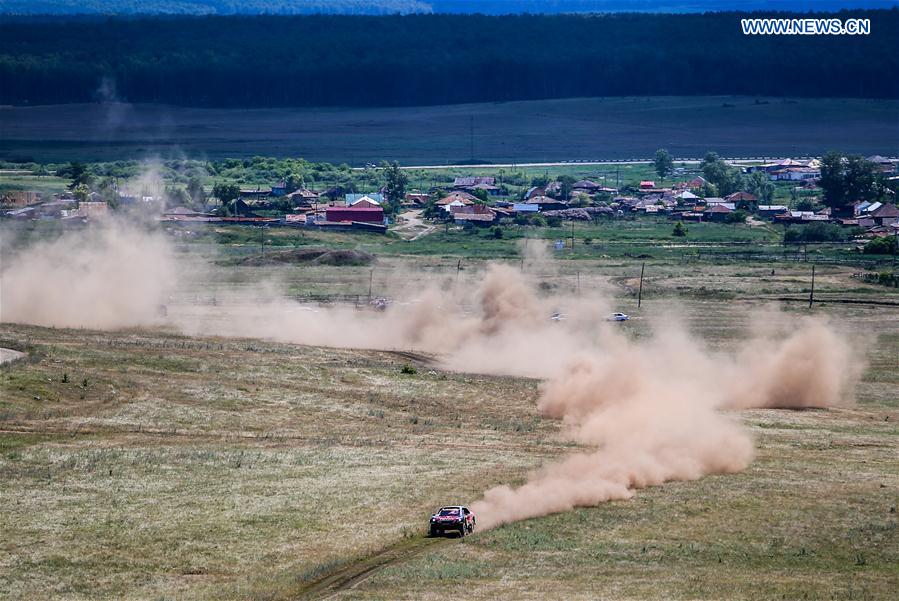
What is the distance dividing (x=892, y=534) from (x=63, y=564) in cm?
2110

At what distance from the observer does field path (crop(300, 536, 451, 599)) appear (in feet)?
110

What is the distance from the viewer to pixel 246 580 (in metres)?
34.1

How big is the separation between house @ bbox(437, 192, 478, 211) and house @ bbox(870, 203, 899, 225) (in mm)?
42223

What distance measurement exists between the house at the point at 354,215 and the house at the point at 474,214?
8581mm

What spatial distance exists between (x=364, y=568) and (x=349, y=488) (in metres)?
8.62

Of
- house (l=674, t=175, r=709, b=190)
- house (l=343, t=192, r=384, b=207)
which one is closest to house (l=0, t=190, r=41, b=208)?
house (l=343, t=192, r=384, b=207)

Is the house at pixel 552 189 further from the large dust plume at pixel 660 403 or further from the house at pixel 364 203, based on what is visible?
the large dust plume at pixel 660 403

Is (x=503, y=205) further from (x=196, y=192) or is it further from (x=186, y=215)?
(x=186, y=215)

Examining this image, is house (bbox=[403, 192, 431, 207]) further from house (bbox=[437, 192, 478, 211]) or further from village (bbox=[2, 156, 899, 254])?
house (bbox=[437, 192, 478, 211])

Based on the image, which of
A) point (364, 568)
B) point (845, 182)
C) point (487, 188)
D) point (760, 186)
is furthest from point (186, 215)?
point (364, 568)

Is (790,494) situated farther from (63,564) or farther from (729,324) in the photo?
(729,324)

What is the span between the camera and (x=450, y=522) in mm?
38250

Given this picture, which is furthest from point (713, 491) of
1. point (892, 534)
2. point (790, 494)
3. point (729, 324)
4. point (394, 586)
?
point (729, 324)

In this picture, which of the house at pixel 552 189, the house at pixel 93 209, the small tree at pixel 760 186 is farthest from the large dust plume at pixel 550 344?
the small tree at pixel 760 186
